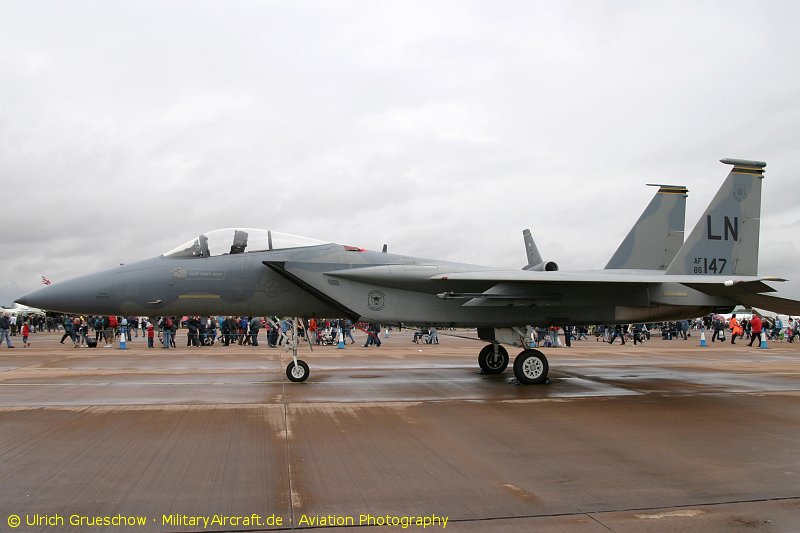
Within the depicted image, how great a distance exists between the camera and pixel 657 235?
15.7 m

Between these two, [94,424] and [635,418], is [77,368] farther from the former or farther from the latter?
[635,418]

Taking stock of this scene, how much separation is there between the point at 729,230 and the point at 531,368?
5579 mm

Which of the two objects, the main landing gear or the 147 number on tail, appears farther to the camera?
the 147 number on tail

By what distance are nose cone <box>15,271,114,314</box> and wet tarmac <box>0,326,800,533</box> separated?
146 cm

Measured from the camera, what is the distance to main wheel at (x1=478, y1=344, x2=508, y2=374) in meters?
13.6

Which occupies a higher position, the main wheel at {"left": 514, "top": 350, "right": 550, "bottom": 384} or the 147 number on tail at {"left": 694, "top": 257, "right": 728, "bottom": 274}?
the 147 number on tail at {"left": 694, "top": 257, "right": 728, "bottom": 274}

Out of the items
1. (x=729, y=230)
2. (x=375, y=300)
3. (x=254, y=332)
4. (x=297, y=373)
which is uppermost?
(x=729, y=230)

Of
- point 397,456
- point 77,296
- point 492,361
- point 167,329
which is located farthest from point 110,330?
point 397,456

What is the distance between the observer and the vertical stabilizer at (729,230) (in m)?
12.8

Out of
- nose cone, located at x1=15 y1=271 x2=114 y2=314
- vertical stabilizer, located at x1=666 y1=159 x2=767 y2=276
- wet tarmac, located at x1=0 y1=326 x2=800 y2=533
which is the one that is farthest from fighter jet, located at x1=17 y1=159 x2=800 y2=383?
wet tarmac, located at x1=0 y1=326 x2=800 y2=533

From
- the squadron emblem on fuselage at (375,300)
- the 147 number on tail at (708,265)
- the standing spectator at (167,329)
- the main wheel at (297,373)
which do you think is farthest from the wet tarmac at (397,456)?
the standing spectator at (167,329)

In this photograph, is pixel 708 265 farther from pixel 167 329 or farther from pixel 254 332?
A: pixel 167 329

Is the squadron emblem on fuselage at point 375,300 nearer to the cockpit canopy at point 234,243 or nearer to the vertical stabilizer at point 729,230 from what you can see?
the cockpit canopy at point 234,243

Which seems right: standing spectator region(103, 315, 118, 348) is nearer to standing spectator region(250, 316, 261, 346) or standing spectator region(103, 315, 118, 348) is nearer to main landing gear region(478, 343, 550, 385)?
standing spectator region(250, 316, 261, 346)
